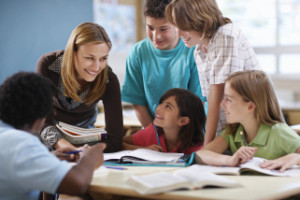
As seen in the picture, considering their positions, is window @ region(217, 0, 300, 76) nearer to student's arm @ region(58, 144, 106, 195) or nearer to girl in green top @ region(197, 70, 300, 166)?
girl in green top @ region(197, 70, 300, 166)

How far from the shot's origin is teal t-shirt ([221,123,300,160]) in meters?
1.60

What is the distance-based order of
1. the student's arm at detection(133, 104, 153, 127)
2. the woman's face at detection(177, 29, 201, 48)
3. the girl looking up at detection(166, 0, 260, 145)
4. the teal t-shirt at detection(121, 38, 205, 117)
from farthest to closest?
the student's arm at detection(133, 104, 153, 127)
the teal t-shirt at detection(121, 38, 205, 117)
the woman's face at detection(177, 29, 201, 48)
the girl looking up at detection(166, 0, 260, 145)

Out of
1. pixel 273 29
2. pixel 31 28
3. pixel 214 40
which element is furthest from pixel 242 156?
pixel 273 29

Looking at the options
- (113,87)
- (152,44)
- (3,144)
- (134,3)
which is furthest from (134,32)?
(3,144)

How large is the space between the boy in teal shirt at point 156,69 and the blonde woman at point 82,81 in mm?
343

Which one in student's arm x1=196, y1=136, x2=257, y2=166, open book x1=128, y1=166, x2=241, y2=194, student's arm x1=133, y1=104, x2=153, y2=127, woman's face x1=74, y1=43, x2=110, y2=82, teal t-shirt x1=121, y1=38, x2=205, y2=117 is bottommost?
student's arm x1=133, y1=104, x2=153, y2=127

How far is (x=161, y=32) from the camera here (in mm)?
2172

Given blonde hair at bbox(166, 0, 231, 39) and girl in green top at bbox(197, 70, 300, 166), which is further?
blonde hair at bbox(166, 0, 231, 39)

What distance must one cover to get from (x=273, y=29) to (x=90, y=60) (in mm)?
3674

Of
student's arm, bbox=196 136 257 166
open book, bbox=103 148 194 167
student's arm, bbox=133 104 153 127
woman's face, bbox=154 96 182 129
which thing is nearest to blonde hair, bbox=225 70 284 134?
student's arm, bbox=196 136 257 166

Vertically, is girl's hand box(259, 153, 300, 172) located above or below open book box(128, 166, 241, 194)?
below

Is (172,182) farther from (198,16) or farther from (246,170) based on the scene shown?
(198,16)

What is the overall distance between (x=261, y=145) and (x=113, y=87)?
2.64ft

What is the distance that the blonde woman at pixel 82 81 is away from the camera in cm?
192
